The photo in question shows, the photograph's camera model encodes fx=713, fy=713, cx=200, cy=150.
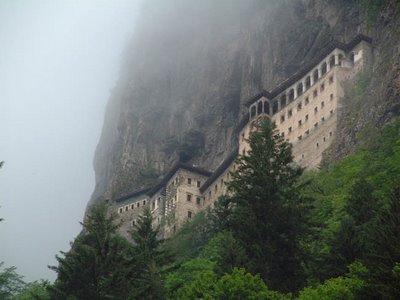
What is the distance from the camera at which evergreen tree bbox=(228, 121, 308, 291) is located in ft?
95.8

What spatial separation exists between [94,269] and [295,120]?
1703 inches

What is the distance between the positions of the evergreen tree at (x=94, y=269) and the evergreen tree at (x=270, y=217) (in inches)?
196

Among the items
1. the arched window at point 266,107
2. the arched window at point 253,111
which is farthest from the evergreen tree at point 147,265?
the arched window at point 253,111

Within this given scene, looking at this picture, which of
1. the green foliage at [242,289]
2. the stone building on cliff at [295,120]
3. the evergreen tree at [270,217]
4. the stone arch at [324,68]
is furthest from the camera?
the stone arch at [324,68]

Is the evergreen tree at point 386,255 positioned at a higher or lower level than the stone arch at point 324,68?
lower

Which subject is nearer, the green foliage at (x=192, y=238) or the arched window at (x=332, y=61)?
the green foliage at (x=192, y=238)

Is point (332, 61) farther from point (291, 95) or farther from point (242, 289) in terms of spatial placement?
point (242, 289)

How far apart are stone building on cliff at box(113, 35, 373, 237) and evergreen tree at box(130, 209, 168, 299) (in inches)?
1080

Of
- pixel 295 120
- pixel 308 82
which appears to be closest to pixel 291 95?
pixel 308 82

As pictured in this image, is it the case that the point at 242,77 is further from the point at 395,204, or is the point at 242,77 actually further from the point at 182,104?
the point at 395,204

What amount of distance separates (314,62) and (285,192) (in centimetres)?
3999

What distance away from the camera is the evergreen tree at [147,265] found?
27266 mm

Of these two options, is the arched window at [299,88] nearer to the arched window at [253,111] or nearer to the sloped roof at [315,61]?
the sloped roof at [315,61]

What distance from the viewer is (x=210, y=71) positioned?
104812 millimetres
